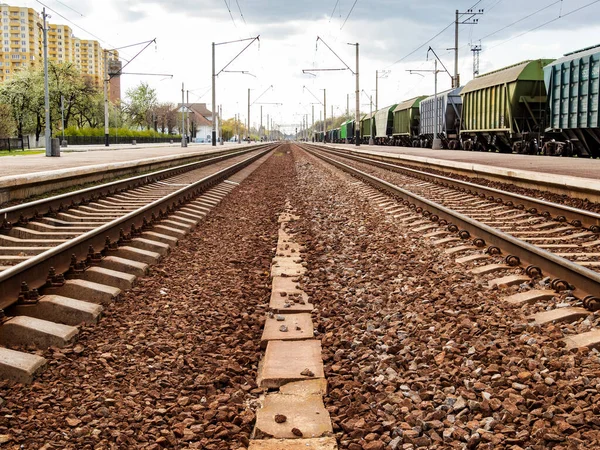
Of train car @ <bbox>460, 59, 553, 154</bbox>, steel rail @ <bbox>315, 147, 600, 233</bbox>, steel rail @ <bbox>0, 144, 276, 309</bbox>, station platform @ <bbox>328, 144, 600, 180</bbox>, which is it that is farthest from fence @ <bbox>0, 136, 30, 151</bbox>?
steel rail @ <bbox>0, 144, 276, 309</bbox>

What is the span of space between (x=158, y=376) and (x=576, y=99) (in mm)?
19920

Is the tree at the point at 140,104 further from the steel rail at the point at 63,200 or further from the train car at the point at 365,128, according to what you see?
the steel rail at the point at 63,200

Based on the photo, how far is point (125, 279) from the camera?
5.73 m

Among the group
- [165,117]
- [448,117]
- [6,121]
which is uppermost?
[165,117]

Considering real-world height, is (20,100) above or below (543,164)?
above

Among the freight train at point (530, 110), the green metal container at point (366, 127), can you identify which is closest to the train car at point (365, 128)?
the green metal container at point (366, 127)

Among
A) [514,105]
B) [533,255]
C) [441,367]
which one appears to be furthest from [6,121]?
[441,367]

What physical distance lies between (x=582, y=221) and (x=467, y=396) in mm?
5715

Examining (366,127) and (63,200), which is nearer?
(63,200)

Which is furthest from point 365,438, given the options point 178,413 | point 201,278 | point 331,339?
point 201,278

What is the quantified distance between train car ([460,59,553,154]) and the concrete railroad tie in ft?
73.4

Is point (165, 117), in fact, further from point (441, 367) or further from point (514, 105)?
point (441, 367)

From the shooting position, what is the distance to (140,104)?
124m

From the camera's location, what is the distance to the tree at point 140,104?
121812 mm
